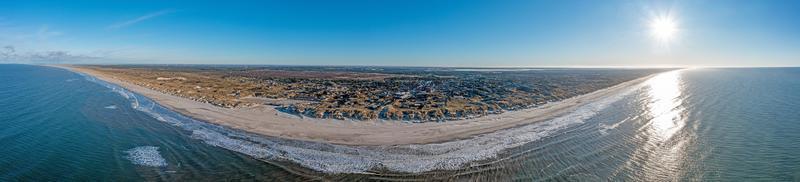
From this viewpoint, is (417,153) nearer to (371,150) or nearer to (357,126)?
(371,150)

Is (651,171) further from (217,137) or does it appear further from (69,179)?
→ (69,179)

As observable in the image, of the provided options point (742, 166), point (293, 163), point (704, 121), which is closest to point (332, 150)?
point (293, 163)

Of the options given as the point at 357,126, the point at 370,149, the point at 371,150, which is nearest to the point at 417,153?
the point at 371,150

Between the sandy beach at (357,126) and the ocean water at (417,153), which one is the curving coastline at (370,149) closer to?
the ocean water at (417,153)

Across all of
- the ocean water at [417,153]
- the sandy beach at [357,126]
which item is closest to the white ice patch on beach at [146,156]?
the ocean water at [417,153]

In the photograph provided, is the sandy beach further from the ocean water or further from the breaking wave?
the ocean water
